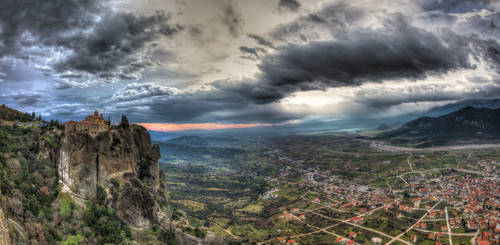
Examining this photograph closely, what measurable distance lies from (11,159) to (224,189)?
153561 mm

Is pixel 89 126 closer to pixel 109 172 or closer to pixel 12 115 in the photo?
pixel 109 172

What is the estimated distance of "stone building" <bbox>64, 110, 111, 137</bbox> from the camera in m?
52.2

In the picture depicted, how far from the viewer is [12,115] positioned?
62844mm

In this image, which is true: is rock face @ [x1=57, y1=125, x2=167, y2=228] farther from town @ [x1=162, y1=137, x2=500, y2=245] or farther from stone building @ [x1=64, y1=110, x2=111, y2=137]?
town @ [x1=162, y1=137, x2=500, y2=245]

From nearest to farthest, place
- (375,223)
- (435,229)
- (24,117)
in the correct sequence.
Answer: (24,117) → (435,229) → (375,223)

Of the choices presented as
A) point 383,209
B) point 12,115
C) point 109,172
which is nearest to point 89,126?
point 109,172

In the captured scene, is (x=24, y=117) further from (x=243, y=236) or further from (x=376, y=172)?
(x=376, y=172)

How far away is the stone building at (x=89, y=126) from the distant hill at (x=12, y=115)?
812 inches

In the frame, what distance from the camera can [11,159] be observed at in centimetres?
4409

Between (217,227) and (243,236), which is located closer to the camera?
(243,236)

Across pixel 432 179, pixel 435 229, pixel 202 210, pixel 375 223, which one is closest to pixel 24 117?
pixel 202 210

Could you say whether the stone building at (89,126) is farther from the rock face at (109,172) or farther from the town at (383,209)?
the town at (383,209)

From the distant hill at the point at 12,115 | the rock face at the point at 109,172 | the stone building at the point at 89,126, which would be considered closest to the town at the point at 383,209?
the rock face at the point at 109,172

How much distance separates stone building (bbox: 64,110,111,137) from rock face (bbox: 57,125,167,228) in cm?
100
